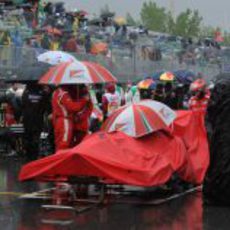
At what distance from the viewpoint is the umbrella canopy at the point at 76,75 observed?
10.9 metres

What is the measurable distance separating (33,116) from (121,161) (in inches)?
242

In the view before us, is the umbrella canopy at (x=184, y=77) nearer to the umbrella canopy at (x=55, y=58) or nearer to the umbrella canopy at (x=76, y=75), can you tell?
the umbrella canopy at (x=55, y=58)

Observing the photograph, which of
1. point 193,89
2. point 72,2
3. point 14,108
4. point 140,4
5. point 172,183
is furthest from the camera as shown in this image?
point 140,4

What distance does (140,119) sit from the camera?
10.2 metres

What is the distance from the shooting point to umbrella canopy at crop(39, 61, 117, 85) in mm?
10875

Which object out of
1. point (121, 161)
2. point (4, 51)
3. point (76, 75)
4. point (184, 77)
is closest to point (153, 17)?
point (184, 77)

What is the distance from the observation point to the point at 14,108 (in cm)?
1744

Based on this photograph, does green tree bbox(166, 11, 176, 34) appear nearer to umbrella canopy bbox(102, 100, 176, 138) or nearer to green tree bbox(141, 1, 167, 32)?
green tree bbox(141, 1, 167, 32)

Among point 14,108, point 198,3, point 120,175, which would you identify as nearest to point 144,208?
point 120,175

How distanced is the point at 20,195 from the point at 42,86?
5084mm

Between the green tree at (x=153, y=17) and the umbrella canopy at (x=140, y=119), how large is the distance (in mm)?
67764

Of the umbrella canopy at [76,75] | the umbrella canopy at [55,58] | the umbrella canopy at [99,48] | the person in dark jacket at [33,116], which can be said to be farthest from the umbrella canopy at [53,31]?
the umbrella canopy at [76,75]

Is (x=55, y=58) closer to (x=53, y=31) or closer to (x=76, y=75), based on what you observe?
(x=76, y=75)

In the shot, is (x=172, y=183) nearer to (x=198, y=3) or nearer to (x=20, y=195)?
(x=20, y=195)
